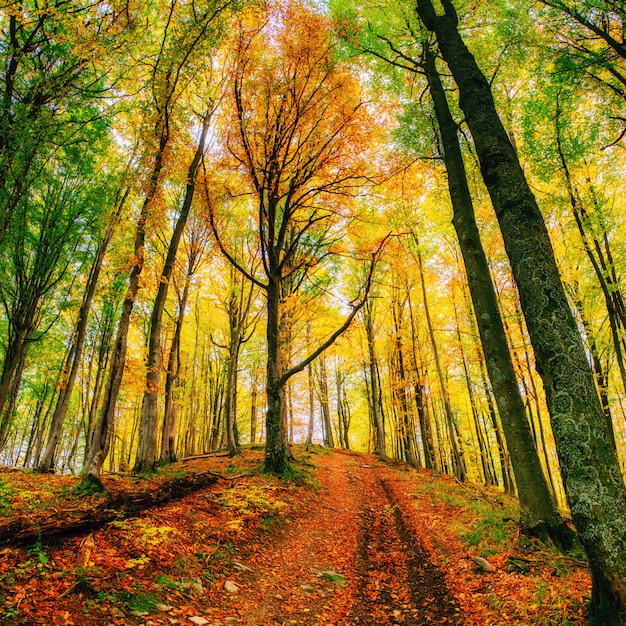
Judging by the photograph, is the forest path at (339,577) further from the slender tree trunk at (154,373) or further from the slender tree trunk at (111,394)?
the slender tree trunk at (154,373)

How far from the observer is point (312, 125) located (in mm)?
9648

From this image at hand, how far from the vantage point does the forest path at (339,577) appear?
12.2 ft

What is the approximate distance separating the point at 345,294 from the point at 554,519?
57.4 feet

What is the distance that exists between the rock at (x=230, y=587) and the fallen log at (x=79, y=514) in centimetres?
171

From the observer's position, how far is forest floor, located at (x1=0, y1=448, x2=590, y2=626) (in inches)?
118

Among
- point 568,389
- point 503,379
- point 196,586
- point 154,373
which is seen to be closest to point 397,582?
A: point 196,586

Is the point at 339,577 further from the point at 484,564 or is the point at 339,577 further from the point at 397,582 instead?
the point at 484,564

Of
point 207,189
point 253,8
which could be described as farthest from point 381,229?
point 253,8

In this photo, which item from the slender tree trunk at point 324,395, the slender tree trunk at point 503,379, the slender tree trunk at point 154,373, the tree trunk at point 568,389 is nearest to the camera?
the tree trunk at point 568,389

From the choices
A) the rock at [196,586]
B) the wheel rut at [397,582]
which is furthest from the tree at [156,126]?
the wheel rut at [397,582]

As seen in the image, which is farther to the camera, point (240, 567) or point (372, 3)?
point (372, 3)

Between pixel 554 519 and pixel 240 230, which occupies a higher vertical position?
pixel 240 230

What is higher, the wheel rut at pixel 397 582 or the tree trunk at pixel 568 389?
the tree trunk at pixel 568 389

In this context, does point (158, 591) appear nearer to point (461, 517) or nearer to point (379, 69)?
point (461, 517)
